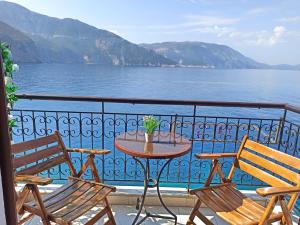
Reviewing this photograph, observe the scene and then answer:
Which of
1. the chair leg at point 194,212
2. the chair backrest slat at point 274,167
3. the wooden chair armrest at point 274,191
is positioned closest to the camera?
the wooden chair armrest at point 274,191

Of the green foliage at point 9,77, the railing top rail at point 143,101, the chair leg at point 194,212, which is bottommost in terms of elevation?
the chair leg at point 194,212

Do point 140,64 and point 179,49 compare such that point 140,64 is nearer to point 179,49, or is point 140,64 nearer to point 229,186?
point 179,49

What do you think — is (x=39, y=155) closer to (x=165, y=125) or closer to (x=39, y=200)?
(x=39, y=200)

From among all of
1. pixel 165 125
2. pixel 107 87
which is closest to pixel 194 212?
pixel 165 125

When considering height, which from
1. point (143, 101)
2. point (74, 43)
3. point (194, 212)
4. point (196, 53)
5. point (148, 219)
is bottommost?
point (148, 219)

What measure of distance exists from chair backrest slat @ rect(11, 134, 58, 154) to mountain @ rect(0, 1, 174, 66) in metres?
32.8

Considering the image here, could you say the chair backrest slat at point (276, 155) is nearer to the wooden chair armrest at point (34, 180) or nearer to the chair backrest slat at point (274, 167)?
the chair backrest slat at point (274, 167)

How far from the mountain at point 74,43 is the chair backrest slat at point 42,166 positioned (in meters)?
32.9

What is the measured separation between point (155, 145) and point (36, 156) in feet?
3.28

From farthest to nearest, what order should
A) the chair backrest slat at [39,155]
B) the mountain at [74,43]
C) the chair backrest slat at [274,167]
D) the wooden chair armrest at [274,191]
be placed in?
1. the mountain at [74,43]
2. the chair backrest slat at [39,155]
3. the chair backrest slat at [274,167]
4. the wooden chair armrest at [274,191]

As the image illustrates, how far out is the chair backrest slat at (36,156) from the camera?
1688 millimetres

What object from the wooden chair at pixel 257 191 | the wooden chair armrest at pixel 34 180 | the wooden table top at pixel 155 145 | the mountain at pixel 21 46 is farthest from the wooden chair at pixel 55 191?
the mountain at pixel 21 46

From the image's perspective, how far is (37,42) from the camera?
1225 inches

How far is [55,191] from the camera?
185 centimetres
